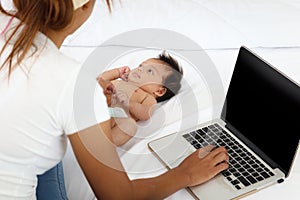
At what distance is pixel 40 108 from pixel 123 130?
39 centimetres

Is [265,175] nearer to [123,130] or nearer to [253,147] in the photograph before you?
[253,147]

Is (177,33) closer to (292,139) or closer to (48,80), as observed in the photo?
(292,139)

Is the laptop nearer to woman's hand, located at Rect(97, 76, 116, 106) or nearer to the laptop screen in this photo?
the laptop screen

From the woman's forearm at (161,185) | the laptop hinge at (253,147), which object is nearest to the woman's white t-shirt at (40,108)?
the woman's forearm at (161,185)

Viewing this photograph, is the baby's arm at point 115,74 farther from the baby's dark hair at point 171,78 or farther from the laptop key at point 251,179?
the laptop key at point 251,179

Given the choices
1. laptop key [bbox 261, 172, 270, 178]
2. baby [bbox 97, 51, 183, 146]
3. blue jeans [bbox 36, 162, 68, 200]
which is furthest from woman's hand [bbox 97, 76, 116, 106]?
laptop key [bbox 261, 172, 270, 178]

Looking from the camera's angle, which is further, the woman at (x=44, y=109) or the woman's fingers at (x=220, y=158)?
the woman's fingers at (x=220, y=158)

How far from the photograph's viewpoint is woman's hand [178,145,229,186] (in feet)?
3.03

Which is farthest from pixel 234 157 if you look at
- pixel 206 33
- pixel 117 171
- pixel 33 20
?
pixel 206 33

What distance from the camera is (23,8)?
73 centimetres

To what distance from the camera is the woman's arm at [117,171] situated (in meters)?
0.79

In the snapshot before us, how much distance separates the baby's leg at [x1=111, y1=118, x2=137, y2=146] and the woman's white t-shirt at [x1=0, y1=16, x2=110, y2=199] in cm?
28

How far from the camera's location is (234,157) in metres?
1.00

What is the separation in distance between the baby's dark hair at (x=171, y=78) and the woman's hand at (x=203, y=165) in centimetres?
27
